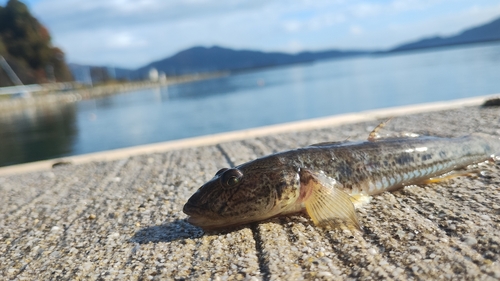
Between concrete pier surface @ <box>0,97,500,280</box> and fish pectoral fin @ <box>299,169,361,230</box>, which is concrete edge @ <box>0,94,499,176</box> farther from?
fish pectoral fin @ <box>299,169,361,230</box>

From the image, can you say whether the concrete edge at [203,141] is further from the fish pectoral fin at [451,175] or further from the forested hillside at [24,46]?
the forested hillside at [24,46]

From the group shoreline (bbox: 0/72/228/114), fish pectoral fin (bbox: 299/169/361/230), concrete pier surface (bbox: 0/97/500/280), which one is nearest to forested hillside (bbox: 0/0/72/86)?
shoreline (bbox: 0/72/228/114)

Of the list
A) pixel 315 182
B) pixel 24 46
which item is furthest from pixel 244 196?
pixel 24 46

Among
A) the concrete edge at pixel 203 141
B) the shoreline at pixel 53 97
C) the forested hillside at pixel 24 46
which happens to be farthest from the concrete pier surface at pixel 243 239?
the forested hillside at pixel 24 46

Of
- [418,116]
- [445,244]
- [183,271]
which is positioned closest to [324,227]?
[445,244]

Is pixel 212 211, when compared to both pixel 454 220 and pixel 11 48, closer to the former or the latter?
pixel 454 220
